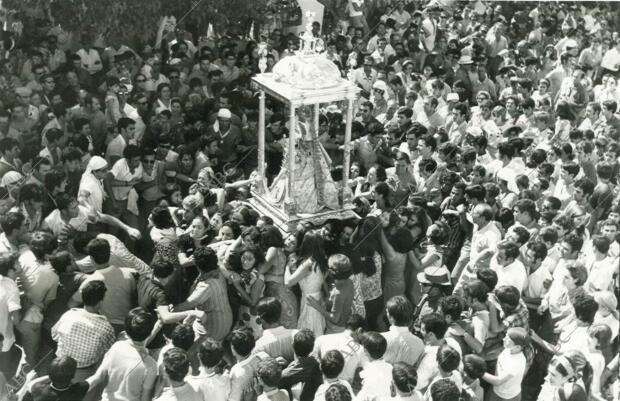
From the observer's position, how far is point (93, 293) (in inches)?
241

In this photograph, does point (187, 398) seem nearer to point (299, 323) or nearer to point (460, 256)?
point (299, 323)

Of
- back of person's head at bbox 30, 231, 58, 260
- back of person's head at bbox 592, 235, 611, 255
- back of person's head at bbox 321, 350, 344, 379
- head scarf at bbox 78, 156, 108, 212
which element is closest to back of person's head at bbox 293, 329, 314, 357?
back of person's head at bbox 321, 350, 344, 379

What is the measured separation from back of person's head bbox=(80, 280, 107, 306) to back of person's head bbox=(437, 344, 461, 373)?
2.60 metres

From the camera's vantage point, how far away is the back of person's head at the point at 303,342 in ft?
19.4

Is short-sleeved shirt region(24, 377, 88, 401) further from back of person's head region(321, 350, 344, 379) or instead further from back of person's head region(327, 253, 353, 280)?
back of person's head region(327, 253, 353, 280)

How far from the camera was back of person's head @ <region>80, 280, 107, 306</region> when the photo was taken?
240 inches

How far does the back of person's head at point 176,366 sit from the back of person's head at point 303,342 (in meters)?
0.87

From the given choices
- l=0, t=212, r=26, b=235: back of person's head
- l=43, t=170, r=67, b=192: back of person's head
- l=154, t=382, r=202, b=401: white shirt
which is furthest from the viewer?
l=43, t=170, r=67, b=192: back of person's head

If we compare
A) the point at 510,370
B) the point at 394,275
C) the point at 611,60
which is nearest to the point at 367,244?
the point at 394,275

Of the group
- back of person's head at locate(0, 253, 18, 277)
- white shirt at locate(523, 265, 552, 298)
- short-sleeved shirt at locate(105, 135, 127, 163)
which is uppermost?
back of person's head at locate(0, 253, 18, 277)

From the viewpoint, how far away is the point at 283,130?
10.8m

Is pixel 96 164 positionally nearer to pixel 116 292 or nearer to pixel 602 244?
pixel 116 292

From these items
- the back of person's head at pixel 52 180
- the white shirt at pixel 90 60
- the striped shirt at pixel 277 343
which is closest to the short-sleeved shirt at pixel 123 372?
the striped shirt at pixel 277 343

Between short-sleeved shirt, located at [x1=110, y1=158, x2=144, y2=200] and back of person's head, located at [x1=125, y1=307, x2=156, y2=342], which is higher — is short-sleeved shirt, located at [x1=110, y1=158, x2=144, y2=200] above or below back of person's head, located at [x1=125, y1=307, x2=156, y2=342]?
below
